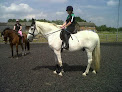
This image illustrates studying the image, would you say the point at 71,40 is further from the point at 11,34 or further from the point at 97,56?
the point at 11,34

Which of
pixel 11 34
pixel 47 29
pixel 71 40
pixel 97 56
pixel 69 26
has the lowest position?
pixel 97 56

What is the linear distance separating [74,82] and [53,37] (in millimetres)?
2247

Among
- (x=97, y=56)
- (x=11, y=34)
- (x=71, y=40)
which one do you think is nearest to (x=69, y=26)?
(x=71, y=40)

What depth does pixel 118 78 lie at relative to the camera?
484 cm

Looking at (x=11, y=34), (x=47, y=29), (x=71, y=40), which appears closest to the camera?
(x=71, y=40)

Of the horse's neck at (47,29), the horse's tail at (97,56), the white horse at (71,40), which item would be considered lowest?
the horse's tail at (97,56)

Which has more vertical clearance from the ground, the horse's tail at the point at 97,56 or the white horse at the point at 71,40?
the white horse at the point at 71,40

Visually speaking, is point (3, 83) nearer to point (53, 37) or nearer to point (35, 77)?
point (35, 77)

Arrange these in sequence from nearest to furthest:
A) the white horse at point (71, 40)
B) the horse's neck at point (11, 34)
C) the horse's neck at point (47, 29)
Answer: the white horse at point (71, 40)
the horse's neck at point (47, 29)
the horse's neck at point (11, 34)

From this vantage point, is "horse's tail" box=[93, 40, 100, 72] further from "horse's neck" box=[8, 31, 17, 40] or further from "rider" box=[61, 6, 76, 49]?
"horse's neck" box=[8, 31, 17, 40]

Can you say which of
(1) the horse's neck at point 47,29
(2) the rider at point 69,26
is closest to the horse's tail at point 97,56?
(2) the rider at point 69,26

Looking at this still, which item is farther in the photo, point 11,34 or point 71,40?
point 11,34

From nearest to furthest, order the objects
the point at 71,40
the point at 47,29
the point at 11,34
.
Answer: the point at 71,40
the point at 47,29
the point at 11,34

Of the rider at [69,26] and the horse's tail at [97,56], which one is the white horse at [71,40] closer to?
the horse's tail at [97,56]
